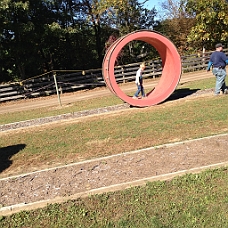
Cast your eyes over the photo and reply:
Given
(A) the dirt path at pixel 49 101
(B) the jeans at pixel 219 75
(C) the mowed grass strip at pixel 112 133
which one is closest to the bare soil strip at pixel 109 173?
(C) the mowed grass strip at pixel 112 133

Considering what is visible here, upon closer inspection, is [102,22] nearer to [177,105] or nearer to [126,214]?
[177,105]

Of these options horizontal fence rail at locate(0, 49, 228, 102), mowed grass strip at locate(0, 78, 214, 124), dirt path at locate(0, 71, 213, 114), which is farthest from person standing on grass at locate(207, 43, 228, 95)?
horizontal fence rail at locate(0, 49, 228, 102)

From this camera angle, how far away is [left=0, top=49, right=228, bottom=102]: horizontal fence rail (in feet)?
70.1

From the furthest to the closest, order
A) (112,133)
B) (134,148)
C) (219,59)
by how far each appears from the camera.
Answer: (219,59) → (112,133) → (134,148)

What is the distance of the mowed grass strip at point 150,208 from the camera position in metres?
3.47

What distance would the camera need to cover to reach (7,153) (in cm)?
700

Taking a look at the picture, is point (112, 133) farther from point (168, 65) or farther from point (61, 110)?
point (61, 110)

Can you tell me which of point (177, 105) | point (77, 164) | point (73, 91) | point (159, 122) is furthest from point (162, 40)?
point (73, 91)

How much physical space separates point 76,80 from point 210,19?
11270mm

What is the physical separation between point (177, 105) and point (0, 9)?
39.9 feet

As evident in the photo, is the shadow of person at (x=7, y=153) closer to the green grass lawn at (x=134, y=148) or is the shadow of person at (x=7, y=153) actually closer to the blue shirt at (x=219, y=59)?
the green grass lawn at (x=134, y=148)

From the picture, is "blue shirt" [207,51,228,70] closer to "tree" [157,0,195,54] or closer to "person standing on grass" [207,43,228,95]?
"person standing on grass" [207,43,228,95]

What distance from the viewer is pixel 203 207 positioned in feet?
11.9

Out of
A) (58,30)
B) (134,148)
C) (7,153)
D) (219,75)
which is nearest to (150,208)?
(134,148)
